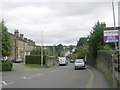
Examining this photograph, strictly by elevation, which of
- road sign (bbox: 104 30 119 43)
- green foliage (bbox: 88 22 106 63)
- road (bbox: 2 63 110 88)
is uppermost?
green foliage (bbox: 88 22 106 63)

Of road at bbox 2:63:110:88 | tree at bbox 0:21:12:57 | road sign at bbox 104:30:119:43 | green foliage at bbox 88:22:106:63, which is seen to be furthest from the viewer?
green foliage at bbox 88:22:106:63

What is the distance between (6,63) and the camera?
1624 inches

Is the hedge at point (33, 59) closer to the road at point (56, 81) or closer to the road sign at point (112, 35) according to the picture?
the road at point (56, 81)

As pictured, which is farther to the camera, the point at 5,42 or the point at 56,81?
the point at 5,42

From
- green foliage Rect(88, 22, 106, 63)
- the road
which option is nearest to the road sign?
the road

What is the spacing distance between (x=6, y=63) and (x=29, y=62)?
28667 millimetres

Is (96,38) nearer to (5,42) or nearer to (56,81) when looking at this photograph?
(5,42)

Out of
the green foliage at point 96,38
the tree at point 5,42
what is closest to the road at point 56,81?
the tree at point 5,42

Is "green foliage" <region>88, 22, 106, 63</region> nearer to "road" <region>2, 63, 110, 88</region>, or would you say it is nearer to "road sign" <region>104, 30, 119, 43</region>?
"road" <region>2, 63, 110, 88</region>

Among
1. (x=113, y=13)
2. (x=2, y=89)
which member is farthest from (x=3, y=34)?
(x=2, y=89)

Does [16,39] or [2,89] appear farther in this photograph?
[16,39]

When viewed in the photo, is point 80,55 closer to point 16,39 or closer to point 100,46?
point 16,39

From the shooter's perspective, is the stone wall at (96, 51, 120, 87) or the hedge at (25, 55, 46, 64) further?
the hedge at (25, 55, 46, 64)

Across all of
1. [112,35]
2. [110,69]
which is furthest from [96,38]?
[112,35]
